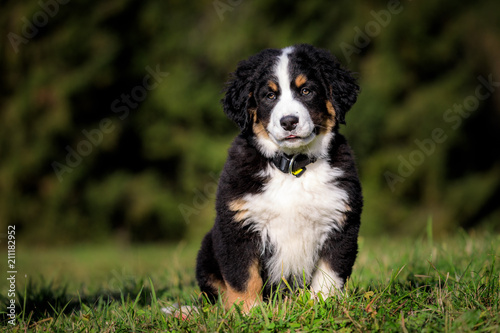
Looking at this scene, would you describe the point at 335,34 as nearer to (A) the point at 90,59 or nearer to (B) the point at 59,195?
(A) the point at 90,59

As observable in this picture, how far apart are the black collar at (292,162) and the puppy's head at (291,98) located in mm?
38

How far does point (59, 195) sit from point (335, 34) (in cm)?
639

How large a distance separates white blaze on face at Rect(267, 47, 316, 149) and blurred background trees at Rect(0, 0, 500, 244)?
6.91m

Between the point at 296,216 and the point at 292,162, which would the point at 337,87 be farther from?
the point at 296,216

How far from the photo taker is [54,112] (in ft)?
35.5

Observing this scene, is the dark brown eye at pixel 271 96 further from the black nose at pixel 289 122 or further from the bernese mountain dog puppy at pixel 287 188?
the black nose at pixel 289 122

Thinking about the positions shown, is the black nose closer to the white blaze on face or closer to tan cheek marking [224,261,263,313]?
the white blaze on face

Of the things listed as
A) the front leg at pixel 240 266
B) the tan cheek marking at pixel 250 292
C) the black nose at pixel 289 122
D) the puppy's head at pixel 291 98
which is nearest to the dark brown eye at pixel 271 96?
the puppy's head at pixel 291 98

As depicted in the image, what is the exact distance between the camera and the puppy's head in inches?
126

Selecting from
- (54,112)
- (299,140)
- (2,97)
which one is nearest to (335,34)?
(54,112)

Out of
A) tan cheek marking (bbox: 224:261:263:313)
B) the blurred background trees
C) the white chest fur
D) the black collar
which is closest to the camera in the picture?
tan cheek marking (bbox: 224:261:263:313)

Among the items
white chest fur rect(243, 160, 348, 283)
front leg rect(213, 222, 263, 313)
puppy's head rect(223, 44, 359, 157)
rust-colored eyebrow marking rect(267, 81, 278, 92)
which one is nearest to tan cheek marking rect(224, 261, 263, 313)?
front leg rect(213, 222, 263, 313)

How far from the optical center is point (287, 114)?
3121mm

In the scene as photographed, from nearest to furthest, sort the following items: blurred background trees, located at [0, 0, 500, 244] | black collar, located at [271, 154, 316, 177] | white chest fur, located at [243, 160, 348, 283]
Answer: white chest fur, located at [243, 160, 348, 283], black collar, located at [271, 154, 316, 177], blurred background trees, located at [0, 0, 500, 244]
